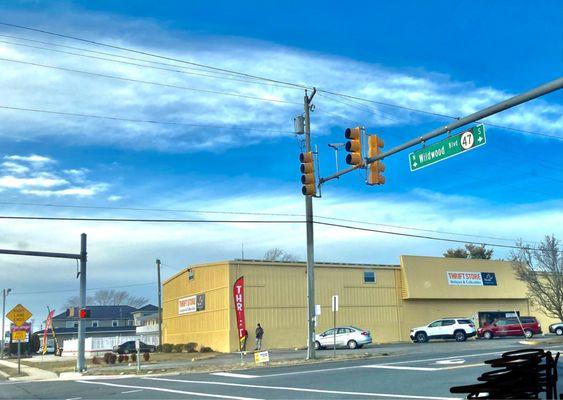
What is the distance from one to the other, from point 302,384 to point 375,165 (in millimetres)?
6412

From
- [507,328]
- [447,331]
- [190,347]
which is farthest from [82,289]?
[507,328]

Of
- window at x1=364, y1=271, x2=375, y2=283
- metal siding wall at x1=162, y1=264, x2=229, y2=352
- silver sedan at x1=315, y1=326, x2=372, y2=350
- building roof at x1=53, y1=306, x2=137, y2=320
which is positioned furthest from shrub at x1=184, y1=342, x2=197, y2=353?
building roof at x1=53, y1=306, x2=137, y2=320

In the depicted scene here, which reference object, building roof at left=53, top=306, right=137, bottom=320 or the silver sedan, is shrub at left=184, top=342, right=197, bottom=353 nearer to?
the silver sedan

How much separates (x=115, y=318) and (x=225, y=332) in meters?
72.3

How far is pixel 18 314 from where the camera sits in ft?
102

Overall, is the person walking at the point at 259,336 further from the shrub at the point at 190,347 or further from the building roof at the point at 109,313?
the building roof at the point at 109,313

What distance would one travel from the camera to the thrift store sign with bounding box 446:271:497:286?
49.4 metres

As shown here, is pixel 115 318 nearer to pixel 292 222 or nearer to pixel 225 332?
pixel 225 332

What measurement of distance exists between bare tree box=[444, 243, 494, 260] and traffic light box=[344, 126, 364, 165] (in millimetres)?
69072

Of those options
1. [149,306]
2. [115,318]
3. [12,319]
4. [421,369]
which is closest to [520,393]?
[421,369]

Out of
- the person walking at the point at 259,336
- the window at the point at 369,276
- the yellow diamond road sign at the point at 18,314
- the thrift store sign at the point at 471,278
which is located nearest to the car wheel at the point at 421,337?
the window at the point at 369,276

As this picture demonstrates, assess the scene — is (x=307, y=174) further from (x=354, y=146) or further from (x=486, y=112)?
(x=486, y=112)

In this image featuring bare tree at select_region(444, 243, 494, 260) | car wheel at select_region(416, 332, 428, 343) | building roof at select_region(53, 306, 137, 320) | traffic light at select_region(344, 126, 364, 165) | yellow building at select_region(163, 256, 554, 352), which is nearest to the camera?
traffic light at select_region(344, 126, 364, 165)

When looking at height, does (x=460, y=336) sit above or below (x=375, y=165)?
below
